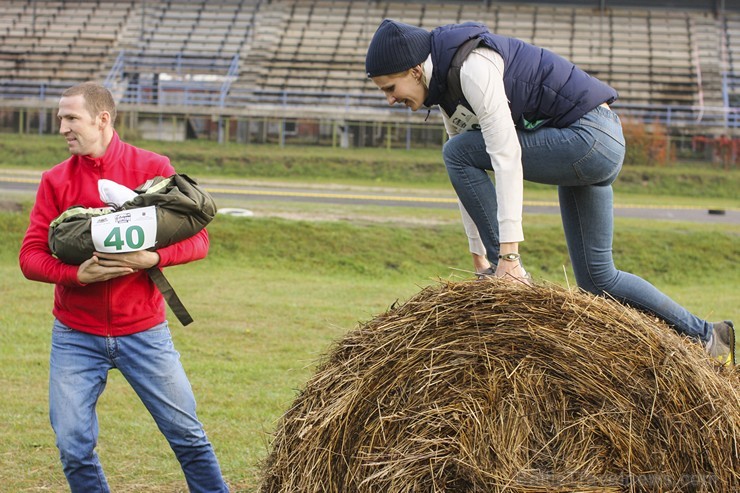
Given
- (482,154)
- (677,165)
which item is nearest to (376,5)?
(677,165)

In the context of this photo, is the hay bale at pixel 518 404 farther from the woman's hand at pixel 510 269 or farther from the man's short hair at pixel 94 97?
the man's short hair at pixel 94 97

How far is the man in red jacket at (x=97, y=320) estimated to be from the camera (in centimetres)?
493

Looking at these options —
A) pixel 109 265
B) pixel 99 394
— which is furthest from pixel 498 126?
pixel 99 394

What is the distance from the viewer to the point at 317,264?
1538 cm

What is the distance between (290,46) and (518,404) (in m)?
35.8

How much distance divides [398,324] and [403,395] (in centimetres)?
30

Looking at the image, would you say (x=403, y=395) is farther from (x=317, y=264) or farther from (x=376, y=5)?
(x=376, y=5)

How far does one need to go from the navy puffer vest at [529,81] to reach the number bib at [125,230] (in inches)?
57.7

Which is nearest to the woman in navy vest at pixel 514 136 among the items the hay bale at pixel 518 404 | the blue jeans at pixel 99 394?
the hay bale at pixel 518 404

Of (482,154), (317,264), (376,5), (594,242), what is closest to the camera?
(482,154)

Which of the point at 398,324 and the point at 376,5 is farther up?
the point at 376,5

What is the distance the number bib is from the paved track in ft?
44.3

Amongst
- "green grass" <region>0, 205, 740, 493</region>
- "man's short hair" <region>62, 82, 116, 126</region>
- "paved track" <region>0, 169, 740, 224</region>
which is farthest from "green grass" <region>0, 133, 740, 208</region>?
"man's short hair" <region>62, 82, 116, 126</region>

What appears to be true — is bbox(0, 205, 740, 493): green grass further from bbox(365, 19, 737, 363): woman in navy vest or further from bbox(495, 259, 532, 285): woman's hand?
bbox(365, 19, 737, 363): woman in navy vest
